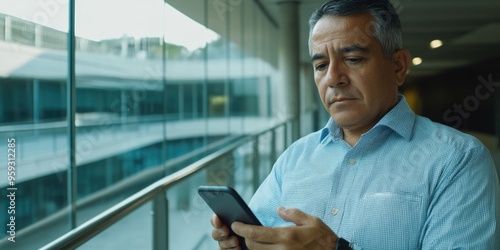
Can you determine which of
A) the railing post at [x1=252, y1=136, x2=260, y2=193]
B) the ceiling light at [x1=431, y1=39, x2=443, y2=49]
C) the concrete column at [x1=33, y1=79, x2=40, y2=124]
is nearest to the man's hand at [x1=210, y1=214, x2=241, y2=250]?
the railing post at [x1=252, y1=136, x2=260, y2=193]

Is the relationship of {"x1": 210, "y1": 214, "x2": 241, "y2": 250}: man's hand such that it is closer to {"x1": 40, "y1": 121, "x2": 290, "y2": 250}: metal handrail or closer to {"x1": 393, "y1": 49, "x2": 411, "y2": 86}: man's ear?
{"x1": 40, "y1": 121, "x2": 290, "y2": 250}: metal handrail

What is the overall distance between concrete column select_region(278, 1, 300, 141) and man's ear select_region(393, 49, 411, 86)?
23.4 feet

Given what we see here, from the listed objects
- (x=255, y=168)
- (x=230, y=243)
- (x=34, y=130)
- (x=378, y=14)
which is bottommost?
(x=255, y=168)

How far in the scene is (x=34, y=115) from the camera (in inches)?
406

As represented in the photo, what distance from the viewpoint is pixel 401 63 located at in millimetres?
1255

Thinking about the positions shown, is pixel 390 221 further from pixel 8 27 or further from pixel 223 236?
pixel 8 27

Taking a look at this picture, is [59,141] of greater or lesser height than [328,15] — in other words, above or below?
below

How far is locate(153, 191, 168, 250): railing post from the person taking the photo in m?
1.80

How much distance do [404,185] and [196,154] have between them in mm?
6218

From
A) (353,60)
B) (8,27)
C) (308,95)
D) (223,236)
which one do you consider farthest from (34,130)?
(308,95)

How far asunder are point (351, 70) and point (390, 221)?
1.10ft

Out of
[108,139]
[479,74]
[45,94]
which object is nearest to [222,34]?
[45,94]

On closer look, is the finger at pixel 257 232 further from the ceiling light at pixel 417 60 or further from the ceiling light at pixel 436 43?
the ceiling light at pixel 417 60

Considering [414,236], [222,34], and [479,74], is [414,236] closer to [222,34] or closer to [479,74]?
[222,34]
